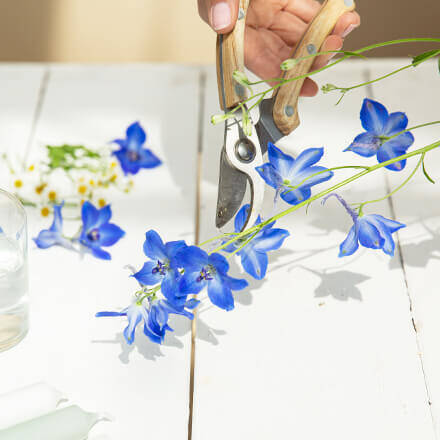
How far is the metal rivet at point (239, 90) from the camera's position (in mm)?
737

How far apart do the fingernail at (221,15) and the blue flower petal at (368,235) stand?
249 mm

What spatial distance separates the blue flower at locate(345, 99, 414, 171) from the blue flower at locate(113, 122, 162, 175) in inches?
14.2

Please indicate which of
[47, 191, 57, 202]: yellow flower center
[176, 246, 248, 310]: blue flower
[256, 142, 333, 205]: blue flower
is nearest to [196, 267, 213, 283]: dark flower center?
[176, 246, 248, 310]: blue flower

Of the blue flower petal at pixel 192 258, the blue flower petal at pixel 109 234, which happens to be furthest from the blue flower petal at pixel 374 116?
the blue flower petal at pixel 109 234

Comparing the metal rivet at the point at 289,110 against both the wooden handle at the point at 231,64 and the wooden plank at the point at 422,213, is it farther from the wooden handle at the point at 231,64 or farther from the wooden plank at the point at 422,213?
the wooden plank at the point at 422,213

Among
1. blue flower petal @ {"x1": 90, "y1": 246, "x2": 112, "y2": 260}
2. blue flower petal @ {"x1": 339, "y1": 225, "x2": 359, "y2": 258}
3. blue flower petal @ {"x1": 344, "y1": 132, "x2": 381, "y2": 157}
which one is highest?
blue flower petal @ {"x1": 344, "y1": 132, "x2": 381, "y2": 157}

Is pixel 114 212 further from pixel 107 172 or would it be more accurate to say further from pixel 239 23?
pixel 239 23

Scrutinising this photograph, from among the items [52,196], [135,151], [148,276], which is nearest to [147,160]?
[135,151]

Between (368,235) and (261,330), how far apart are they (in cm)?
16

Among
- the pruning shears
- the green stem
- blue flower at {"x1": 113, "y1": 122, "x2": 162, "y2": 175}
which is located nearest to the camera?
the green stem

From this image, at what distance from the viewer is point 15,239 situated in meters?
0.71

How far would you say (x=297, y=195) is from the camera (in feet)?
2.28

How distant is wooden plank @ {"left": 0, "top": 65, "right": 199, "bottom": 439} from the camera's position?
68cm

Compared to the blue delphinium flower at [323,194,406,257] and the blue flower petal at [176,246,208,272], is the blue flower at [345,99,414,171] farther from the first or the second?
the blue flower petal at [176,246,208,272]
